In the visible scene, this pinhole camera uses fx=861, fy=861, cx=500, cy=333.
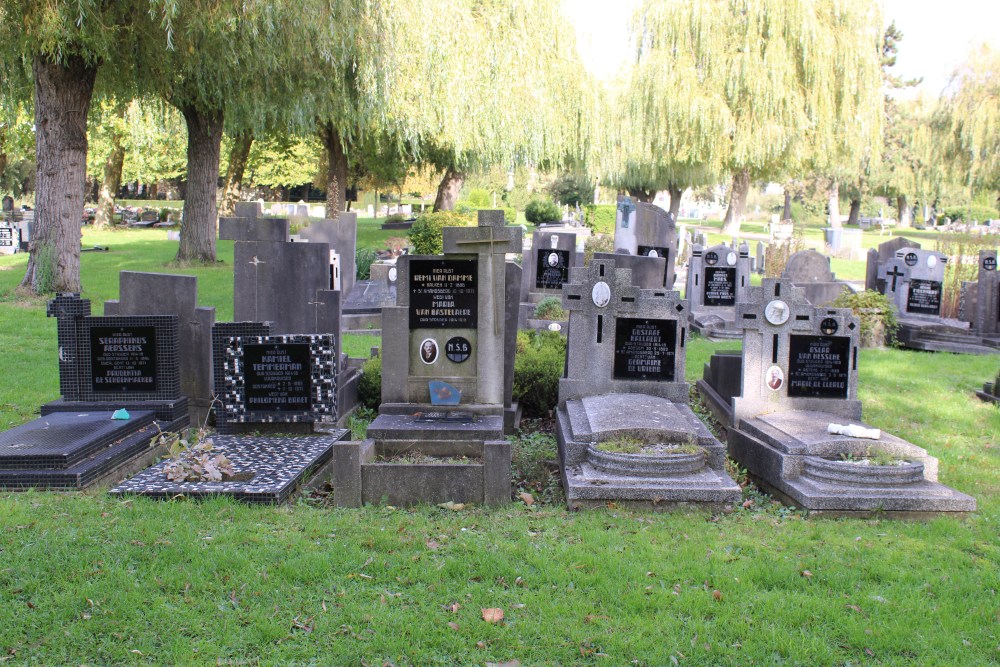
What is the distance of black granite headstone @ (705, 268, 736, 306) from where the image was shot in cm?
1563

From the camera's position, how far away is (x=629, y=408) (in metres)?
7.35

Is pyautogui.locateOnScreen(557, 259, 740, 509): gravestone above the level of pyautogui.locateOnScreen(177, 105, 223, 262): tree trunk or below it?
below

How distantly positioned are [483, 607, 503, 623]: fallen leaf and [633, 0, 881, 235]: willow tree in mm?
22286

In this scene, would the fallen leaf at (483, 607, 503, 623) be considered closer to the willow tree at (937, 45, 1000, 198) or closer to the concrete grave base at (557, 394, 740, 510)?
the concrete grave base at (557, 394, 740, 510)

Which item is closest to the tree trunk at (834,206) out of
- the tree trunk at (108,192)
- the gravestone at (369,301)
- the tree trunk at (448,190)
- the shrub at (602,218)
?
the shrub at (602,218)

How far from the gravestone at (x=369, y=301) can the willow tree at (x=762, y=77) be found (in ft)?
41.8

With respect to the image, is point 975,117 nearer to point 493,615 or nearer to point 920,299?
point 920,299

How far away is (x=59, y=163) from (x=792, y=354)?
11599mm

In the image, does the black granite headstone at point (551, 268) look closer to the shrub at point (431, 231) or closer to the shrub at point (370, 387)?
the shrub at point (431, 231)

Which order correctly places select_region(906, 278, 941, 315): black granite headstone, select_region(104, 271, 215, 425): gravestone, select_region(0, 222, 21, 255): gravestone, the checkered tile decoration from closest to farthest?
the checkered tile decoration
select_region(104, 271, 215, 425): gravestone
select_region(906, 278, 941, 315): black granite headstone
select_region(0, 222, 21, 255): gravestone

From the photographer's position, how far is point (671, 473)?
629 centimetres

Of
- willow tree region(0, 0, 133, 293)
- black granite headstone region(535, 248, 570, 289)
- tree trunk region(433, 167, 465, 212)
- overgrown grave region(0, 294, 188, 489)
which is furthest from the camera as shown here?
tree trunk region(433, 167, 465, 212)

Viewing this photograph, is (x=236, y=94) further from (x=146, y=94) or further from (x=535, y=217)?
(x=535, y=217)

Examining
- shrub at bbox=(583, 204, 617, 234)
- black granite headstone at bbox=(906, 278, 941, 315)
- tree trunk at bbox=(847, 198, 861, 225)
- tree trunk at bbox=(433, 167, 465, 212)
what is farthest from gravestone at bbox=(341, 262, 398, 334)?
tree trunk at bbox=(847, 198, 861, 225)
